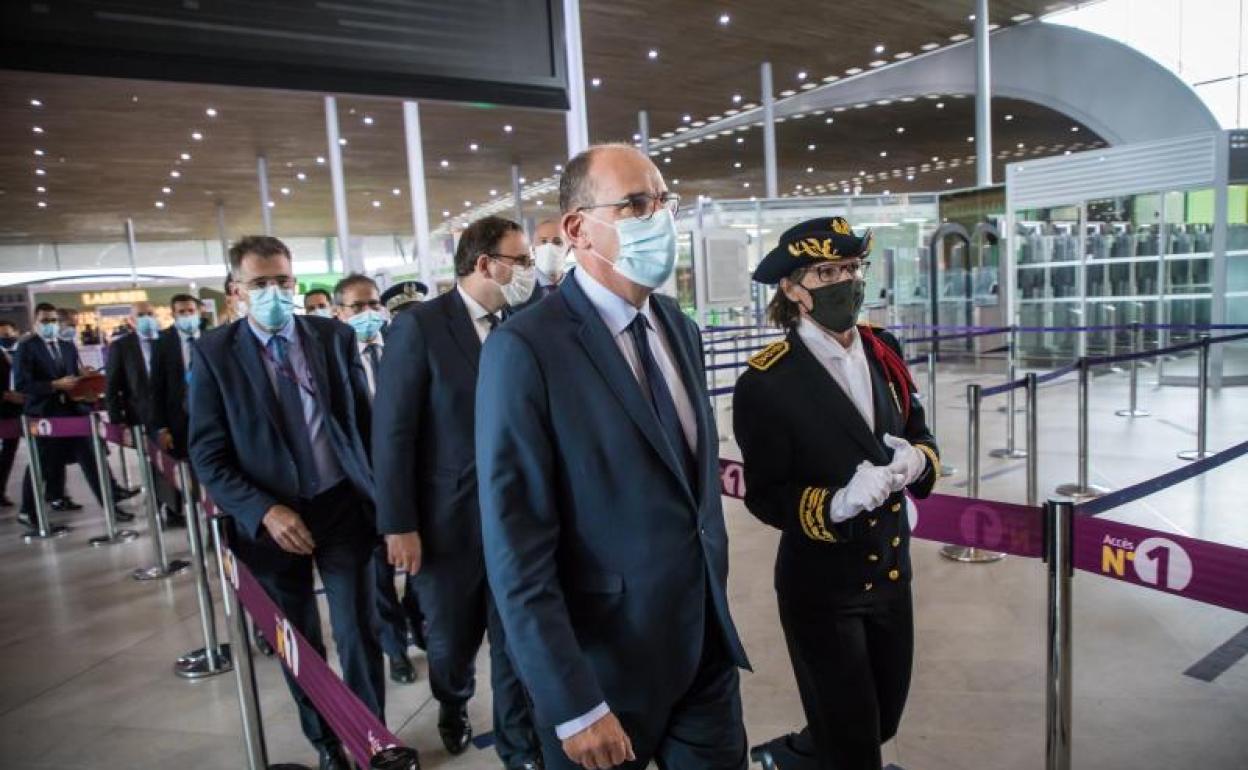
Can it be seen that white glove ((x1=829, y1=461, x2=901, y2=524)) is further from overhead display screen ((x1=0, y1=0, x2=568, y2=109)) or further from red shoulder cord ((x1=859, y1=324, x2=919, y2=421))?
overhead display screen ((x1=0, y1=0, x2=568, y2=109))

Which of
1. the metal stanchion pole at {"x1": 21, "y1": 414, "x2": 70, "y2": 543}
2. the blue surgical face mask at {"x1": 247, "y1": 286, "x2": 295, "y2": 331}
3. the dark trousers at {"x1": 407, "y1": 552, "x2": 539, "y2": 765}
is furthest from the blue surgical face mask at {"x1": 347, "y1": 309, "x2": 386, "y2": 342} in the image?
the metal stanchion pole at {"x1": 21, "y1": 414, "x2": 70, "y2": 543}

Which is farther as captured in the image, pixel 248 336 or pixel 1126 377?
pixel 1126 377

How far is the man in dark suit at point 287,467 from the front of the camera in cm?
285

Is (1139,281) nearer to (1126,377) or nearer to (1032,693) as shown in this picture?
(1126,377)

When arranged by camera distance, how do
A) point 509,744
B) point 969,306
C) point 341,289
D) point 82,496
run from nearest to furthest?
point 509,744, point 341,289, point 82,496, point 969,306

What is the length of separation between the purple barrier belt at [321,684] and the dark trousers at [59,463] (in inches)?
270

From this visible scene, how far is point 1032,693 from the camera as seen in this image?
332 cm

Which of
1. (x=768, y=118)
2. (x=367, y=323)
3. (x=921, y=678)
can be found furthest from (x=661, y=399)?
(x=768, y=118)

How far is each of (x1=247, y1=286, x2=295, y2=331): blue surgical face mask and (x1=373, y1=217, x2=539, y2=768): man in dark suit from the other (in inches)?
19.3

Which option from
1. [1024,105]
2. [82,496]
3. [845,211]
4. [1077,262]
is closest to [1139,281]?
[1077,262]

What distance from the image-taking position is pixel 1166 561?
205 cm

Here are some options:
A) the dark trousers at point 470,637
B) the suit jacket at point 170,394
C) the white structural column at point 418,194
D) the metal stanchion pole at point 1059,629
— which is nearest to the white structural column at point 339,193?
the white structural column at point 418,194

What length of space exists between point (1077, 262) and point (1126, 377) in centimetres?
201

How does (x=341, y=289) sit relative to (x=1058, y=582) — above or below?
above
